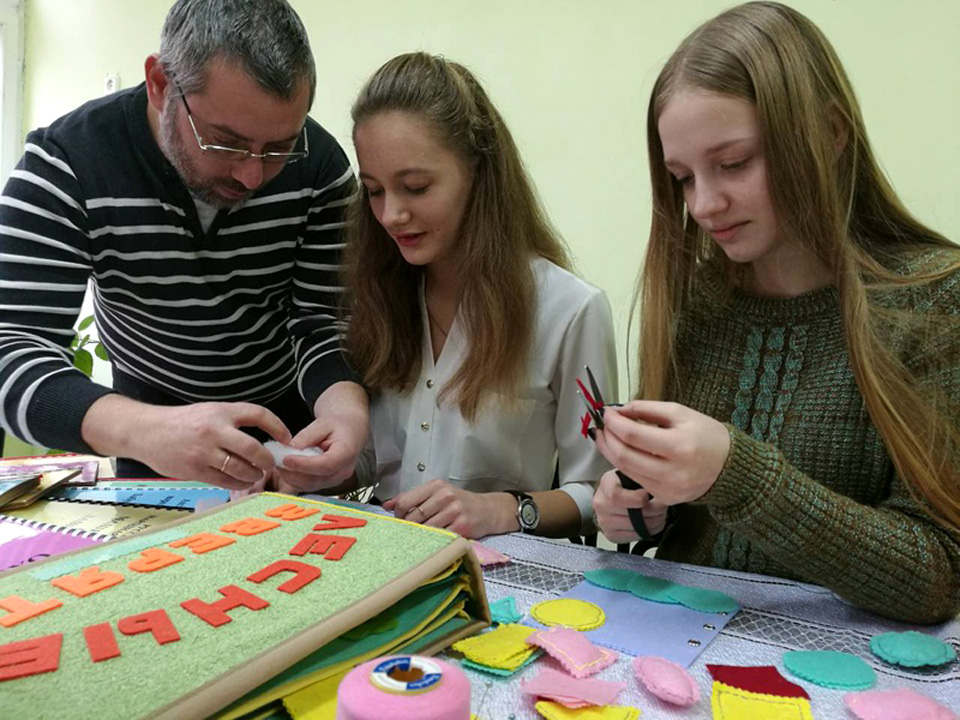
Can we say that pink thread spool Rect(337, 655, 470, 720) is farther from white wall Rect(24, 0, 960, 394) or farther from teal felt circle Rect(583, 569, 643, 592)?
white wall Rect(24, 0, 960, 394)

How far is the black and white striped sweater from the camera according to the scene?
121 cm

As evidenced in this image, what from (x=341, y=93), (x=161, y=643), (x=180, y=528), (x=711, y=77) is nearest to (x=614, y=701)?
(x=161, y=643)

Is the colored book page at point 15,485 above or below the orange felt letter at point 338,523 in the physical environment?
below

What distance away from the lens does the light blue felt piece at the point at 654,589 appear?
2.74ft

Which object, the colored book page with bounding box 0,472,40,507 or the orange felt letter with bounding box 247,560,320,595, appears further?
the colored book page with bounding box 0,472,40,507

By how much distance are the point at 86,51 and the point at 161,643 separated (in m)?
3.23

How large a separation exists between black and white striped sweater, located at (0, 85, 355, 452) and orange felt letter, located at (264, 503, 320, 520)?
436 millimetres

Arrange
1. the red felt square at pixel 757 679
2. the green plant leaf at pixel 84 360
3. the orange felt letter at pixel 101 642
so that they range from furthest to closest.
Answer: the green plant leaf at pixel 84 360 < the red felt square at pixel 757 679 < the orange felt letter at pixel 101 642

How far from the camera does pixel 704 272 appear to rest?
1.14 metres

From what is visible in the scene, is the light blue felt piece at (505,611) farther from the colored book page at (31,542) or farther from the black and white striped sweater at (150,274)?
the black and white striped sweater at (150,274)

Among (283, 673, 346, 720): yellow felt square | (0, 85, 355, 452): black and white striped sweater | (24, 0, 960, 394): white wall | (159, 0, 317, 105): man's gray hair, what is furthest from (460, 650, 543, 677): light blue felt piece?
(24, 0, 960, 394): white wall

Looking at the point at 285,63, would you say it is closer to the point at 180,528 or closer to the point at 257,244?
the point at 257,244

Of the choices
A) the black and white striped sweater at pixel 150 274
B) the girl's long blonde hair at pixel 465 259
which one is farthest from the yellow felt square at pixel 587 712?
the black and white striped sweater at pixel 150 274

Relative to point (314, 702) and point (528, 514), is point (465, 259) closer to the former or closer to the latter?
point (528, 514)
